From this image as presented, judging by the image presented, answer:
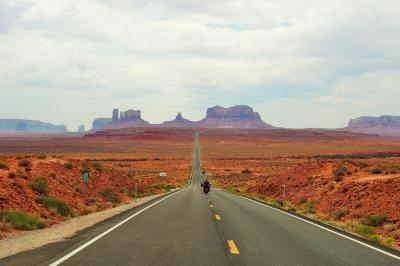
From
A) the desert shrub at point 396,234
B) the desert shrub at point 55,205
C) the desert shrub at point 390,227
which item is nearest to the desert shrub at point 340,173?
the desert shrub at point 390,227

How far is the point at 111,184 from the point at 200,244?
2341 cm

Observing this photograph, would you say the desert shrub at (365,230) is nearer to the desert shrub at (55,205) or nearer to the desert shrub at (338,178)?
the desert shrub at (55,205)

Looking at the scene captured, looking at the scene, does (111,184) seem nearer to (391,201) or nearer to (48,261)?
(391,201)

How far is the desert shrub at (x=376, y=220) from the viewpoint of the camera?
17.5 metres

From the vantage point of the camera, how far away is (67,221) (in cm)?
1848

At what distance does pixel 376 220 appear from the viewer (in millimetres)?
17531

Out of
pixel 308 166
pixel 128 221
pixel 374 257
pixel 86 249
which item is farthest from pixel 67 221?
pixel 308 166

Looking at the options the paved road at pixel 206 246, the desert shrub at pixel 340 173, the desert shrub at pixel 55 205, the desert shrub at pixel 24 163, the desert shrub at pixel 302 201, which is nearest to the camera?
the paved road at pixel 206 246

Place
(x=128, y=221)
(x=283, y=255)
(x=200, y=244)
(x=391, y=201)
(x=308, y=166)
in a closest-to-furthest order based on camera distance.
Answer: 1. (x=283, y=255)
2. (x=200, y=244)
3. (x=128, y=221)
4. (x=391, y=201)
5. (x=308, y=166)

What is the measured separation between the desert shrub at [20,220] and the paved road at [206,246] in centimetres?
205

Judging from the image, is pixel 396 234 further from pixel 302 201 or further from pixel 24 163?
pixel 24 163

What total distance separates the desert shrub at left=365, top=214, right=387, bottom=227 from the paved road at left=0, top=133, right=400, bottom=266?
221 centimetres

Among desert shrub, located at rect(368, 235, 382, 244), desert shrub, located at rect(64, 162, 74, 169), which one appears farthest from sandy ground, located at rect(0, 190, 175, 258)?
desert shrub, located at rect(64, 162, 74, 169)

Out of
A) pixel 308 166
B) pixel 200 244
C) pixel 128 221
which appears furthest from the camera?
pixel 308 166
